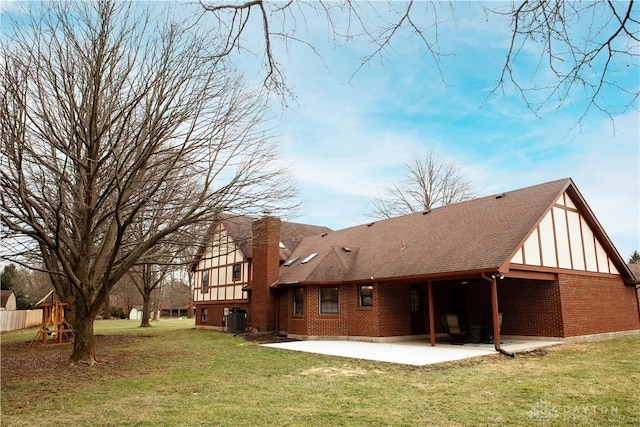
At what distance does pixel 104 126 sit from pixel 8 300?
166 ft

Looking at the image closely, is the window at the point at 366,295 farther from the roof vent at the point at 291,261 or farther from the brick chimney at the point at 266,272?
the roof vent at the point at 291,261

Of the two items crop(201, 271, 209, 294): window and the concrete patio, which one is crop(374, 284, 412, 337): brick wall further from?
crop(201, 271, 209, 294): window

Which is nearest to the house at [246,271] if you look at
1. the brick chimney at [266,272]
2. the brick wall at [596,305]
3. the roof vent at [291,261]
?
the brick chimney at [266,272]

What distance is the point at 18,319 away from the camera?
33500mm

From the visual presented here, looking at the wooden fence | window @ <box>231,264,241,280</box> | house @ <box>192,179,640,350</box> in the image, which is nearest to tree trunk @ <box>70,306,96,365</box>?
house @ <box>192,179,640,350</box>

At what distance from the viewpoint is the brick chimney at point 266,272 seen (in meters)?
20.5

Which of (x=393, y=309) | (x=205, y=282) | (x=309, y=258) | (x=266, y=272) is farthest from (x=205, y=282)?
(x=393, y=309)

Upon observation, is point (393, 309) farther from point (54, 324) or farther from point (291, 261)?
point (54, 324)

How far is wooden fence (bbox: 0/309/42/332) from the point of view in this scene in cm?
3078

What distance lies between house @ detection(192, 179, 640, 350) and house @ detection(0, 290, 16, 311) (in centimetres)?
4056

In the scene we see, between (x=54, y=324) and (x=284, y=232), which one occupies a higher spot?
(x=284, y=232)

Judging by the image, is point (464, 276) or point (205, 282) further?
point (205, 282)

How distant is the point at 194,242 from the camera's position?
509 inches

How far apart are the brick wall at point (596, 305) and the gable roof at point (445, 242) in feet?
3.75
